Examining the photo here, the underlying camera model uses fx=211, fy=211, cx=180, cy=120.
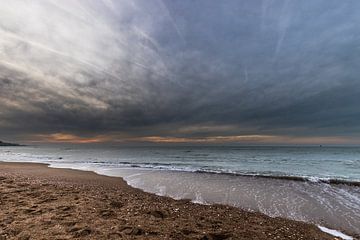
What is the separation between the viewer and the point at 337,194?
11.9 metres

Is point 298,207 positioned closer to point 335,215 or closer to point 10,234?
point 335,215

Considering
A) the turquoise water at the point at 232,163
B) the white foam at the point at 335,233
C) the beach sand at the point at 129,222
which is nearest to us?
the beach sand at the point at 129,222

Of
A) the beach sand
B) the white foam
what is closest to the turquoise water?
the white foam

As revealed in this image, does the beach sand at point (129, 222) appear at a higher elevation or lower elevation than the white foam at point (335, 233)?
higher

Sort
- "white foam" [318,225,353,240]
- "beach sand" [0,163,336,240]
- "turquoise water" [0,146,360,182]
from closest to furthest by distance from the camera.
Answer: "beach sand" [0,163,336,240]
"white foam" [318,225,353,240]
"turquoise water" [0,146,360,182]

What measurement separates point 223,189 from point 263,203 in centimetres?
321

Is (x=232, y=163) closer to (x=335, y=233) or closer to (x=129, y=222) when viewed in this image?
(x=335, y=233)

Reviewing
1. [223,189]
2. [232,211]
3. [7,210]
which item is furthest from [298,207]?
[7,210]

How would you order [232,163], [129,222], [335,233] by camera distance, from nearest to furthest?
1. [129,222]
2. [335,233]
3. [232,163]

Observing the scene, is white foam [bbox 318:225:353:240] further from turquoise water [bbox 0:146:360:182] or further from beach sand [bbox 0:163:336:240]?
turquoise water [bbox 0:146:360:182]

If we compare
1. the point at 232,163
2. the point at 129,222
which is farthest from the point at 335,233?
the point at 232,163

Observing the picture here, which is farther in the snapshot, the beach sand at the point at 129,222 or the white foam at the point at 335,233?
the white foam at the point at 335,233

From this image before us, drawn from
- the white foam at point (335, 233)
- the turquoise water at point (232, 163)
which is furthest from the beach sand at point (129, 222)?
the turquoise water at point (232, 163)

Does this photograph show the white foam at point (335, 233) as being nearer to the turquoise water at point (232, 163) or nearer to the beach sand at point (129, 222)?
the beach sand at point (129, 222)
